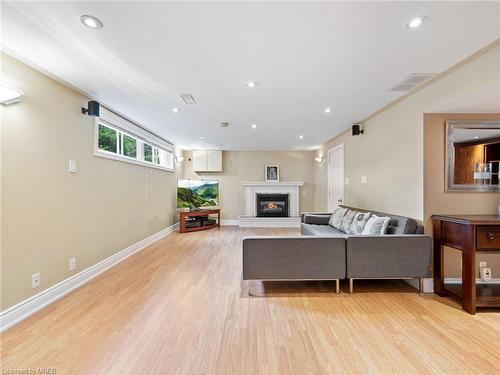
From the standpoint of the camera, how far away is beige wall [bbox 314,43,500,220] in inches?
88.4

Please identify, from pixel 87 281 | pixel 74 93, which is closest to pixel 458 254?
pixel 87 281

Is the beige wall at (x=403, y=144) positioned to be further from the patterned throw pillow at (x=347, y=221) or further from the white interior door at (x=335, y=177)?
the white interior door at (x=335, y=177)

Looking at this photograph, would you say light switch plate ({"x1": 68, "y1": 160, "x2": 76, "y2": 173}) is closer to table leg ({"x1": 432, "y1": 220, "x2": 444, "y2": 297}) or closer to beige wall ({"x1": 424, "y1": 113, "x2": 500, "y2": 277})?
beige wall ({"x1": 424, "y1": 113, "x2": 500, "y2": 277})

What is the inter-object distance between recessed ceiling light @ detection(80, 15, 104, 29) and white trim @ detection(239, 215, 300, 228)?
6219 millimetres

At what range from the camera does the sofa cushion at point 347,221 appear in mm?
3838

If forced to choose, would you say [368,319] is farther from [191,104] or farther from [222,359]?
[191,104]

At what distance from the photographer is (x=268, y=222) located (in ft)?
25.0

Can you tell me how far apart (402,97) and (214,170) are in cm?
558

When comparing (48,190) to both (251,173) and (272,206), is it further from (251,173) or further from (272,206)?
(272,206)

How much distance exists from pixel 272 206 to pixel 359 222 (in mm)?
4429

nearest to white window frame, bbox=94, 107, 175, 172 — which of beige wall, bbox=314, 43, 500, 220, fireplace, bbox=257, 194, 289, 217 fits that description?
fireplace, bbox=257, 194, 289, 217

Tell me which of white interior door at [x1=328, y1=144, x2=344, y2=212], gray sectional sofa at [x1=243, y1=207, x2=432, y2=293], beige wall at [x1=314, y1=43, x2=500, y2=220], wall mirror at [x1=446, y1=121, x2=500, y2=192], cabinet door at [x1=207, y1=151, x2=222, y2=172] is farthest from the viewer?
cabinet door at [x1=207, y1=151, x2=222, y2=172]

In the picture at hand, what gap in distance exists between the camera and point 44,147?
8.34 ft

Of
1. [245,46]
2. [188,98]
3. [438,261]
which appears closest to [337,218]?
[438,261]
